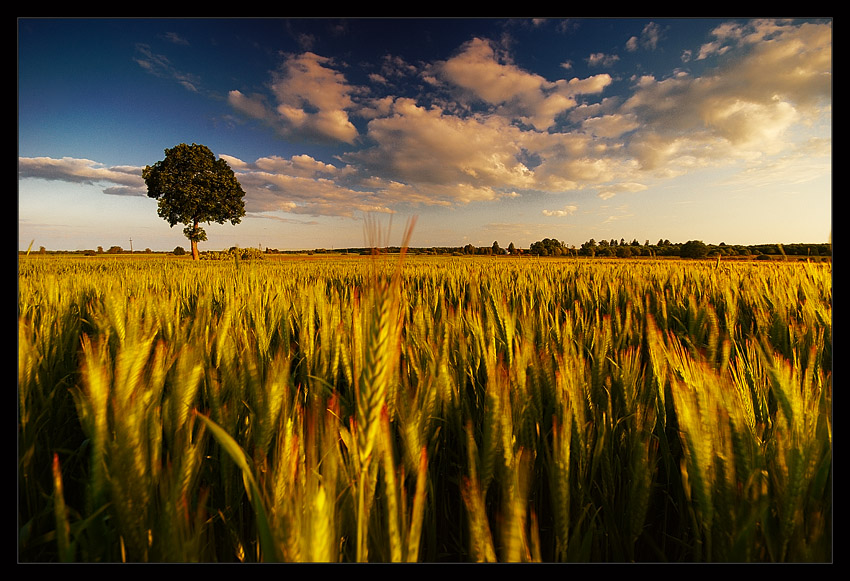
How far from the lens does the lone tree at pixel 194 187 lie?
2055 centimetres

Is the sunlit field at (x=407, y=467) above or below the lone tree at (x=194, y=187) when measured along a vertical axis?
below

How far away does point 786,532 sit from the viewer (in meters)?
0.52

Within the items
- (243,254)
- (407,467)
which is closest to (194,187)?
(243,254)

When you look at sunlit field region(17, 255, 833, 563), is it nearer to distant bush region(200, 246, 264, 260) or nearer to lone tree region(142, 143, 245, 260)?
distant bush region(200, 246, 264, 260)

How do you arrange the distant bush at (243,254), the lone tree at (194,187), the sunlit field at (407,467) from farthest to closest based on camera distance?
1. the lone tree at (194,187)
2. the distant bush at (243,254)
3. the sunlit field at (407,467)

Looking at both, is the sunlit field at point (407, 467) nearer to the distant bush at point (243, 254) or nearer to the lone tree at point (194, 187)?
the distant bush at point (243, 254)

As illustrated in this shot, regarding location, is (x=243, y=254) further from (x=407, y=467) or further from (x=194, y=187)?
(x=194, y=187)

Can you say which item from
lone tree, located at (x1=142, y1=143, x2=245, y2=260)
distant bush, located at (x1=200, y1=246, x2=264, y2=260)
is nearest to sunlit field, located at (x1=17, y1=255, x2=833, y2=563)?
distant bush, located at (x1=200, y1=246, x2=264, y2=260)

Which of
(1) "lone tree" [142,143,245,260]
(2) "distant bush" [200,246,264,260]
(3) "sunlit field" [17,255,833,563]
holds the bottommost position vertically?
(3) "sunlit field" [17,255,833,563]

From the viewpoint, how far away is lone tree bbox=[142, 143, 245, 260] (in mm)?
20547

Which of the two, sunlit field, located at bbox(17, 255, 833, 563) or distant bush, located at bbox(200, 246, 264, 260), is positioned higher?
distant bush, located at bbox(200, 246, 264, 260)

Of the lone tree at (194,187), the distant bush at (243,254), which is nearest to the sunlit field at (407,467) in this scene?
the distant bush at (243,254)
